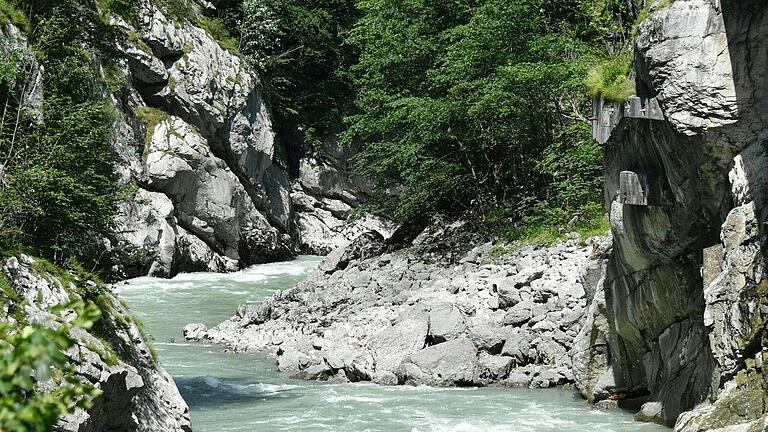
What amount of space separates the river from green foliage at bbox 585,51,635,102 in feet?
15.9

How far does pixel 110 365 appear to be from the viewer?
28.8 feet

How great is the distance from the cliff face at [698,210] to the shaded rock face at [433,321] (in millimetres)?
3263

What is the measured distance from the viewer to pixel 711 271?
1063 centimetres

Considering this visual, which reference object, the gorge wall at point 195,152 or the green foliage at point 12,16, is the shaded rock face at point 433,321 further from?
the gorge wall at point 195,152

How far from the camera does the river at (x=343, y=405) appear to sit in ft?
42.1

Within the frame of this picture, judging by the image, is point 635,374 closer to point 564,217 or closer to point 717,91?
point 717,91

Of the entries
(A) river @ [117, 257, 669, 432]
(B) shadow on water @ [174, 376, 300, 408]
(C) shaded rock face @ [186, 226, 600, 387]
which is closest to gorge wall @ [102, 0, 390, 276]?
(C) shaded rock face @ [186, 226, 600, 387]

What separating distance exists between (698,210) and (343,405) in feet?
21.4

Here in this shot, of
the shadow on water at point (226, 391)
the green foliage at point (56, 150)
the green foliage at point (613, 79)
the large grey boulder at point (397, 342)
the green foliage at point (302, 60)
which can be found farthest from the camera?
the green foliage at point (302, 60)

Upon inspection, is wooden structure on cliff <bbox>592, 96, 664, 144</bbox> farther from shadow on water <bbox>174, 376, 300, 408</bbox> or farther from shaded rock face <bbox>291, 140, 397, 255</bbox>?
shaded rock face <bbox>291, 140, 397, 255</bbox>

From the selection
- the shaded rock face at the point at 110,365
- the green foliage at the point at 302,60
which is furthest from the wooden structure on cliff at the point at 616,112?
the green foliage at the point at 302,60

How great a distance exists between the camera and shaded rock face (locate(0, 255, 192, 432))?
8344mm

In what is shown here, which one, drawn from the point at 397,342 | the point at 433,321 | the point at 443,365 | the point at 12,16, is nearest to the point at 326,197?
the point at 433,321

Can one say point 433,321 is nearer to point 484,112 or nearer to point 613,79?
point 613,79
